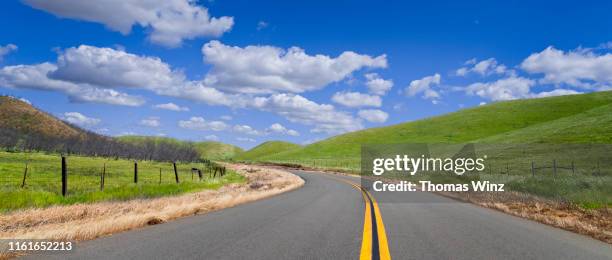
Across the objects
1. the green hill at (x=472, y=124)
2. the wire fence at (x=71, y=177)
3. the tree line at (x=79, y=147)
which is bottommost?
the wire fence at (x=71, y=177)

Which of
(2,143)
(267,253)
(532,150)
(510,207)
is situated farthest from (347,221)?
(2,143)

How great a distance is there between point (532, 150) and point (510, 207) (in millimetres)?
41666

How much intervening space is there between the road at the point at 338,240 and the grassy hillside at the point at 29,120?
138 meters

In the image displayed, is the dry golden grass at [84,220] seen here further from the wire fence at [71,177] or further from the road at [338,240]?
the wire fence at [71,177]

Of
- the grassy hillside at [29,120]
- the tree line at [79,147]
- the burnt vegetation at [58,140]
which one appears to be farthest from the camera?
the grassy hillside at [29,120]

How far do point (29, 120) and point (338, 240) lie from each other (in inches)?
6261

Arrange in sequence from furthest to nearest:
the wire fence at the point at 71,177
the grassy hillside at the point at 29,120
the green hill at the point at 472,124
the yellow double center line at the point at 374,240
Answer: the grassy hillside at the point at 29,120
the green hill at the point at 472,124
the wire fence at the point at 71,177
the yellow double center line at the point at 374,240

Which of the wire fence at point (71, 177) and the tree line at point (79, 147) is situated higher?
the tree line at point (79, 147)

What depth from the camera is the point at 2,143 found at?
262 ft

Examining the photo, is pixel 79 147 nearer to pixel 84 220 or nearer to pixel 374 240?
pixel 84 220

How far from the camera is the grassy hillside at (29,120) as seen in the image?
133500 millimetres

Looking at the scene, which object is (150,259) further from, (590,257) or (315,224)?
(590,257)

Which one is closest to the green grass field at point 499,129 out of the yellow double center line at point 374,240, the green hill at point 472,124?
the green hill at point 472,124

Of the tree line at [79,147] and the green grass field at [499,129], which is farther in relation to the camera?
the tree line at [79,147]
